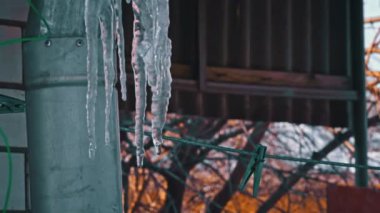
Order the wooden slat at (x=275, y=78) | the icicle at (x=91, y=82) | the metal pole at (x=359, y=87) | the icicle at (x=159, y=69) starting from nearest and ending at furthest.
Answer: the icicle at (x=91, y=82) → the icicle at (x=159, y=69) → the wooden slat at (x=275, y=78) → the metal pole at (x=359, y=87)

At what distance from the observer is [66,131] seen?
3.33 m

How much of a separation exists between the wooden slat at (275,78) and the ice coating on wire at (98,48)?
4.55m

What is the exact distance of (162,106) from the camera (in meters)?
3.41

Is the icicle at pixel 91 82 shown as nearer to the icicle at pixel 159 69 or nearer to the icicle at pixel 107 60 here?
the icicle at pixel 107 60

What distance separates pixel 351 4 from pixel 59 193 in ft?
19.9

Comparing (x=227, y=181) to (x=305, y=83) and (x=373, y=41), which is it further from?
(x=305, y=83)

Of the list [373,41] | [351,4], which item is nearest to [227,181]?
[373,41]

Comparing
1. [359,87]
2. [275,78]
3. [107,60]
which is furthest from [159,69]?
[359,87]

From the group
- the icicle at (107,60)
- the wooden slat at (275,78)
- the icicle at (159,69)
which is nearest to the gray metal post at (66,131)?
the icicle at (107,60)

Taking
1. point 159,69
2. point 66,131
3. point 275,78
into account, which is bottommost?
point 66,131

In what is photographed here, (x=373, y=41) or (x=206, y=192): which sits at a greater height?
(x=373, y=41)

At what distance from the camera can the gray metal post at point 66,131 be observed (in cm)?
329

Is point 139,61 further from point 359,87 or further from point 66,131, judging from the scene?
point 359,87

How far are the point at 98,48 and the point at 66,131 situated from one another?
1.07ft
